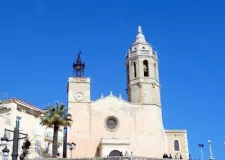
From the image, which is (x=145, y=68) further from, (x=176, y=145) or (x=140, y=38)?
(x=176, y=145)

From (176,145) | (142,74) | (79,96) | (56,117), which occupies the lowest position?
(176,145)

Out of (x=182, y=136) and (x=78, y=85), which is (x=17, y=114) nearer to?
(x=78, y=85)

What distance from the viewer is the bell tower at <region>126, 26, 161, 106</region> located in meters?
58.4

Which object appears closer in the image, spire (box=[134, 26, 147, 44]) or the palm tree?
the palm tree

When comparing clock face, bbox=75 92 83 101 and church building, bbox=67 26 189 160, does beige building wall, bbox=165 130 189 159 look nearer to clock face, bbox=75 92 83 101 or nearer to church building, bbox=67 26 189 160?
church building, bbox=67 26 189 160

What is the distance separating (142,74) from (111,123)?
8.56m

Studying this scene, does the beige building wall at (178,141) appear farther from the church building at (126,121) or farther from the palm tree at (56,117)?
the palm tree at (56,117)

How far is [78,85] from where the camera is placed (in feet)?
188

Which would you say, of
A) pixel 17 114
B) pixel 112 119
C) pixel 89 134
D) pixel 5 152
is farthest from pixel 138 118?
pixel 5 152

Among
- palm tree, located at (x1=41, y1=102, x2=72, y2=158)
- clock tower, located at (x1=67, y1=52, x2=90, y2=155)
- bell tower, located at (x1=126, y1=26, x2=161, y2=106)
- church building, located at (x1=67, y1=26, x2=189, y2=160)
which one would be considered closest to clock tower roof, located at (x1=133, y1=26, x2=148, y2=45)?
bell tower, located at (x1=126, y1=26, x2=161, y2=106)

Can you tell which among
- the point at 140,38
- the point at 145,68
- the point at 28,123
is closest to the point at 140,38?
the point at 140,38

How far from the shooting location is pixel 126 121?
56344 millimetres

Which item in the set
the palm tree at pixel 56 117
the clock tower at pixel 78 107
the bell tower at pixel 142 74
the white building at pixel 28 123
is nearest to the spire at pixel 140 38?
the bell tower at pixel 142 74

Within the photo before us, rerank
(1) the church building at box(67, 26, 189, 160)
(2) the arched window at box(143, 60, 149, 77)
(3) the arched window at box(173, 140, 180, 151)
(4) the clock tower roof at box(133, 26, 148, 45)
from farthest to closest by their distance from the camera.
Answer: (4) the clock tower roof at box(133, 26, 148, 45) < (2) the arched window at box(143, 60, 149, 77) < (3) the arched window at box(173, 140, 180, 151) < (1) the church building at box(67, 26, 189, 160)
